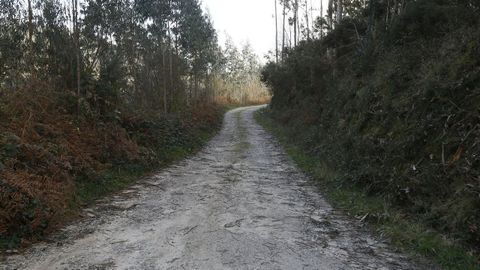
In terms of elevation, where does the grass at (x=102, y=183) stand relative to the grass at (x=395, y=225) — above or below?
above

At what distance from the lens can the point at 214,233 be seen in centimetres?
612

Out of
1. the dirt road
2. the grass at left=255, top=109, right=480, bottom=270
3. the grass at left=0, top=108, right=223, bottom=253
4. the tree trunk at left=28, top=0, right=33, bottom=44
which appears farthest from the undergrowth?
the grass at left=255, top=109, right=480, bottom=270

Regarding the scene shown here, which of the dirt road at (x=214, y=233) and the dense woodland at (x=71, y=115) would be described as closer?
the dirt road at (x=214, y=233)

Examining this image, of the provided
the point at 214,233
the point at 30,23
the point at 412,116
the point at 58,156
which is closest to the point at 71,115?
the point at 58,156

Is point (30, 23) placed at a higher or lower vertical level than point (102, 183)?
higher

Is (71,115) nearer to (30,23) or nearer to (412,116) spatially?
(30,23)

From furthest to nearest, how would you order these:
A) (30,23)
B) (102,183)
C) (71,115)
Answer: (30,23), (71,115), (102,183)

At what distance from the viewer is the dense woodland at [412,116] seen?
6.32 metres

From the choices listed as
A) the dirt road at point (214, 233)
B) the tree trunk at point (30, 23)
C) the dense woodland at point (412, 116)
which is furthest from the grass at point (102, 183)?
the dense woodland at point (412, 116)

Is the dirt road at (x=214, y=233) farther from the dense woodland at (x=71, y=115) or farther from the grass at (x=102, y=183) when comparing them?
the dense woodland at (x=71, y=115)

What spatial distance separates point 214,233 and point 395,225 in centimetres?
280

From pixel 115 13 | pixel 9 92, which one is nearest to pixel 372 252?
pixel 9 92

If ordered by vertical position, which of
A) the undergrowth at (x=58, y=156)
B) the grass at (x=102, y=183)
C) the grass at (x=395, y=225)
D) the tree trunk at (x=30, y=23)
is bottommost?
the grass at (x=395, y=225)

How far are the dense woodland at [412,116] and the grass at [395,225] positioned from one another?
0.16ft
